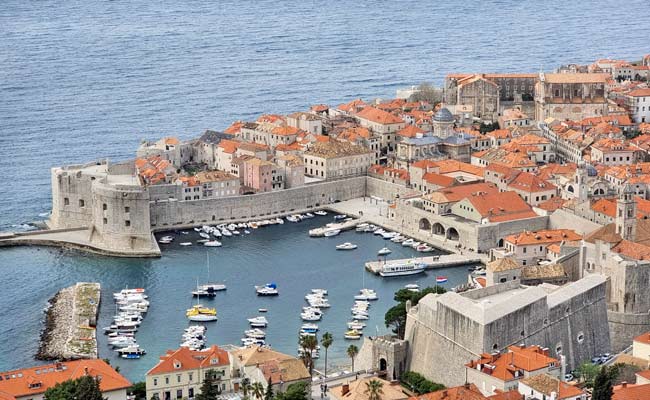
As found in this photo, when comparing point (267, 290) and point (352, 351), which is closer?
point (352, 351)

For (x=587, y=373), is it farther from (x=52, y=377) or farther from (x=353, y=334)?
(x=52, y=377)

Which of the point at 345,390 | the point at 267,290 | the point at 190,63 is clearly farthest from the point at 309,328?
the point at 190,63

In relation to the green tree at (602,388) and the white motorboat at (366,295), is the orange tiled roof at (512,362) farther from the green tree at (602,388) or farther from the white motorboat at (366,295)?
the white motorboat at (366,295)

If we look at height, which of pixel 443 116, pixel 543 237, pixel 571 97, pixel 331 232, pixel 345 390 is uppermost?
pixel 571 97

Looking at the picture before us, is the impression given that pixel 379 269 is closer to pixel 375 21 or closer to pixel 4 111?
pixel 4 111

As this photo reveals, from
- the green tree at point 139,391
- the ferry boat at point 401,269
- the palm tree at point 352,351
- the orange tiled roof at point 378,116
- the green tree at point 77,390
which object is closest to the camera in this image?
the green tree at point 77,390

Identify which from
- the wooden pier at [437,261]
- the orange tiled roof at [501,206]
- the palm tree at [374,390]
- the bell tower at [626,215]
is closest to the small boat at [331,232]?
the wooden pier at [437,261]
